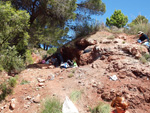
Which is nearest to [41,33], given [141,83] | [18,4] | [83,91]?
[18,4]

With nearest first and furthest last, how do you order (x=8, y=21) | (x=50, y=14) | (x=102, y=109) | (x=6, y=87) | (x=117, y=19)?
(x=102, y=109)
(x=8, y=21)
(x=6, y=87)
(x=50, y=14)
(x=117, y=19)

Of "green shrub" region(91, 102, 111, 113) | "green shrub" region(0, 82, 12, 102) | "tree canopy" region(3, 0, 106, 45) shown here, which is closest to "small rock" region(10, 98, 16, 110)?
"green shrub" region(0, 82, 12, 102)

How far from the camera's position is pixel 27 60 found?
20.7 ft

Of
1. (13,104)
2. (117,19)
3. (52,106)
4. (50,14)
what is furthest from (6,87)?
(117,19)

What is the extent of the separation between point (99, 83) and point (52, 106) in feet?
5.63

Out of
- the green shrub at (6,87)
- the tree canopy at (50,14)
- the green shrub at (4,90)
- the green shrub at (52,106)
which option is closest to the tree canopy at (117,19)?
the tree canopy at (50,14)

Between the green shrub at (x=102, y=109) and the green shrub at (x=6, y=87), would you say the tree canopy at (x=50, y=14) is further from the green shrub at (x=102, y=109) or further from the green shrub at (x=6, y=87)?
the green shrub at (x=102, y=109)

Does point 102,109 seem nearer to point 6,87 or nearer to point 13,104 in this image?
point 13,104

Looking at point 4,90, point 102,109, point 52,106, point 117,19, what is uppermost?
point 117,19

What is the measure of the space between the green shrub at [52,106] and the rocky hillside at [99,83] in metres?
0.25

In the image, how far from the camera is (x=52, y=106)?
126 inches

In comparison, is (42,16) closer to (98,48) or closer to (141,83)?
(98,48)

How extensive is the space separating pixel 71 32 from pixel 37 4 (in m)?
2.70

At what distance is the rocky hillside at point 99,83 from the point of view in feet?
11.6
